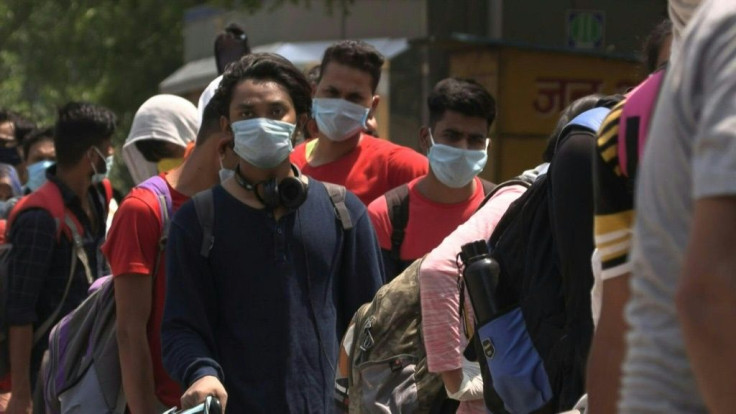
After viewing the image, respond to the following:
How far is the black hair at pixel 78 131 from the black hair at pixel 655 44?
3.48 m

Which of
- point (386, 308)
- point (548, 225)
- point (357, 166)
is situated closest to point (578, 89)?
point (357, 166)

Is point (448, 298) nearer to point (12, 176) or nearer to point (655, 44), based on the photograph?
point (655, 44)

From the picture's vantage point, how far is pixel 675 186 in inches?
79.7

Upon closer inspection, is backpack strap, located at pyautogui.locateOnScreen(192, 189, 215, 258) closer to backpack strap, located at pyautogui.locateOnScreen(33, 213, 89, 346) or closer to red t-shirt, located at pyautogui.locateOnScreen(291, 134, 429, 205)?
red t-shirt, located at pyautogui.locateOnScreen(291, 134, 429, 205)

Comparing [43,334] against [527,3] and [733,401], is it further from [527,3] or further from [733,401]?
[527,3]

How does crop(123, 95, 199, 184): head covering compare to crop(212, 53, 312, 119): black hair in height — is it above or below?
below

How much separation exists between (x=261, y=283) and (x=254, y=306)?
7 centimetres

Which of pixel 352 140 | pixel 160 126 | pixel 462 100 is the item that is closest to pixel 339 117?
pixel 352 140

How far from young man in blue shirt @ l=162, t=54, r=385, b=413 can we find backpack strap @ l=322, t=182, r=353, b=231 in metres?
0.01

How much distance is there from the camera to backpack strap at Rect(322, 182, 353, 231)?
4.77m

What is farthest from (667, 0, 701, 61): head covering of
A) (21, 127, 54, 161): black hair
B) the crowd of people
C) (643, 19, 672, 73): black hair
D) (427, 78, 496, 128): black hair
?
(21, 127, 54, 161): black hair

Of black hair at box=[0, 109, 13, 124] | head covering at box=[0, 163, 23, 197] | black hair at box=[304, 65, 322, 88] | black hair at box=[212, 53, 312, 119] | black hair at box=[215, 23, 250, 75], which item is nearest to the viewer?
black hair at box=[212, 53, 312, 119]

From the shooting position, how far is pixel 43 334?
6938mm

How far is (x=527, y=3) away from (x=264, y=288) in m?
8.21
